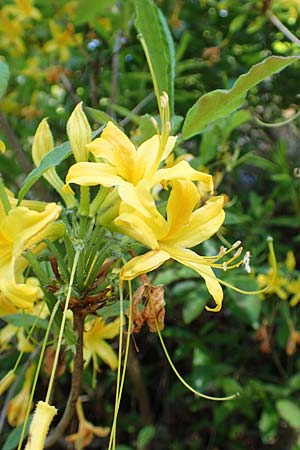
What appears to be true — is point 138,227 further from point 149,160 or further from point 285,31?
point 285,31

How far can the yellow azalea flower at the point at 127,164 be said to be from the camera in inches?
26.2

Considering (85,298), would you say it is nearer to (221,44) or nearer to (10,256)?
(10,256)

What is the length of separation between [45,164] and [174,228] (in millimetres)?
158

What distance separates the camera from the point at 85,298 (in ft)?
2.37

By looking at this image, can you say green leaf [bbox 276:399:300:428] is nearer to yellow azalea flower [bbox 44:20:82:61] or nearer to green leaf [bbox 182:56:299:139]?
green leaf [bbox 182:56:299:139]

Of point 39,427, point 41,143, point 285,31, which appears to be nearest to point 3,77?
point 41,143

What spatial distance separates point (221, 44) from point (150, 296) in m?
1.24

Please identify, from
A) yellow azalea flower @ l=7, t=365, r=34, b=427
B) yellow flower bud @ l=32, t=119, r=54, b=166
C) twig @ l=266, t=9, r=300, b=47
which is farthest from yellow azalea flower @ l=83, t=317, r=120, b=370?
twig @ l=266, t=9, r=300, b=47

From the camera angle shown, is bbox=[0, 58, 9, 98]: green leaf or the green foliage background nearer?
bbox=[0, 58, 9, 98]: green leaf

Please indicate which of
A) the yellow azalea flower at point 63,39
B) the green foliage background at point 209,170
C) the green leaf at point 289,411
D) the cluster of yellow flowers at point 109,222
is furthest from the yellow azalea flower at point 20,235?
the yellow azalea flower at point 63,39

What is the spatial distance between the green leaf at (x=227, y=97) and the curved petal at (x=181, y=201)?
0.37 ft

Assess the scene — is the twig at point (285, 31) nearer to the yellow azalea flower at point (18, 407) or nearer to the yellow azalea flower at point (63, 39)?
the yellow azalea flower at point (63, 39)

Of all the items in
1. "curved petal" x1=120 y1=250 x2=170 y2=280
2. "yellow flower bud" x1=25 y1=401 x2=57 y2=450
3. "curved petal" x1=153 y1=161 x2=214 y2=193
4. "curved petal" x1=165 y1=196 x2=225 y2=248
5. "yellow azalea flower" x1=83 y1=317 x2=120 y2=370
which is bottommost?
"yellow azalea flower" x1=83 y1=317 x2=120 y2=370

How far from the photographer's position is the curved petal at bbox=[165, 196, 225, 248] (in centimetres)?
73
